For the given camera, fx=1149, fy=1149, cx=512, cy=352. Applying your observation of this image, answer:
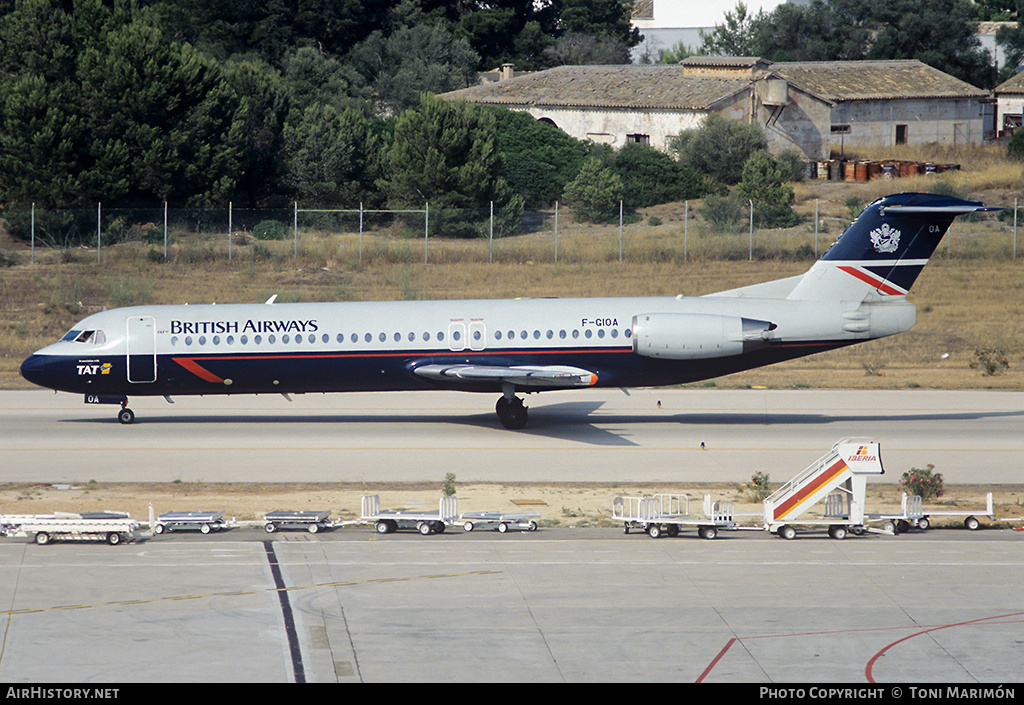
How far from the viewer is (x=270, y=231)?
55.6 metres

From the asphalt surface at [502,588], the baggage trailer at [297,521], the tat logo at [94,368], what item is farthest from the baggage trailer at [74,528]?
the tat logo at [94,368]

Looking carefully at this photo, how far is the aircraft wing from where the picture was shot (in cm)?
2792

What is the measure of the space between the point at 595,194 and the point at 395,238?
11.1 m

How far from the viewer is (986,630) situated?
1492cm

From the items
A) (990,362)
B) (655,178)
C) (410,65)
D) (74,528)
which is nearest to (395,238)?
(655,178)

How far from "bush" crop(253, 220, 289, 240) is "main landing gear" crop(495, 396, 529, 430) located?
2850 centimetres

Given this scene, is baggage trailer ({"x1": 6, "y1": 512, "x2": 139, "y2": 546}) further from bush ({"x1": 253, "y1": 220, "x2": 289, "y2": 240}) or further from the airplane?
bush ({"x1": 253, "y1": 220, "x2": 289, "y2": 240})

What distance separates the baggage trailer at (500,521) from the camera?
2017cm

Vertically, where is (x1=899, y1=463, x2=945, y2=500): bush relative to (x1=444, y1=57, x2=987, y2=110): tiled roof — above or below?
below

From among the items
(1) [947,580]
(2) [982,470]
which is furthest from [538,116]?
(1) [947,580]

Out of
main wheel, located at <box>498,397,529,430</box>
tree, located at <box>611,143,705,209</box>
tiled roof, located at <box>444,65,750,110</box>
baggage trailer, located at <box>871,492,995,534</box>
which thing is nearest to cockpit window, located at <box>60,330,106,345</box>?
main wheel, located at <box>498,397,529,430</box>

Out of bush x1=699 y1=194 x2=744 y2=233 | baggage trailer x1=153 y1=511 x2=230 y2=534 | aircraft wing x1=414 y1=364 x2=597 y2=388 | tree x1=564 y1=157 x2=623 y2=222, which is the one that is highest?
tree x1=564 y1=157 x2=623 y2=222

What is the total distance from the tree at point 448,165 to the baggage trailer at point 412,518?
38.1 m

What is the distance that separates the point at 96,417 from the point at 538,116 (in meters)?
47.8
